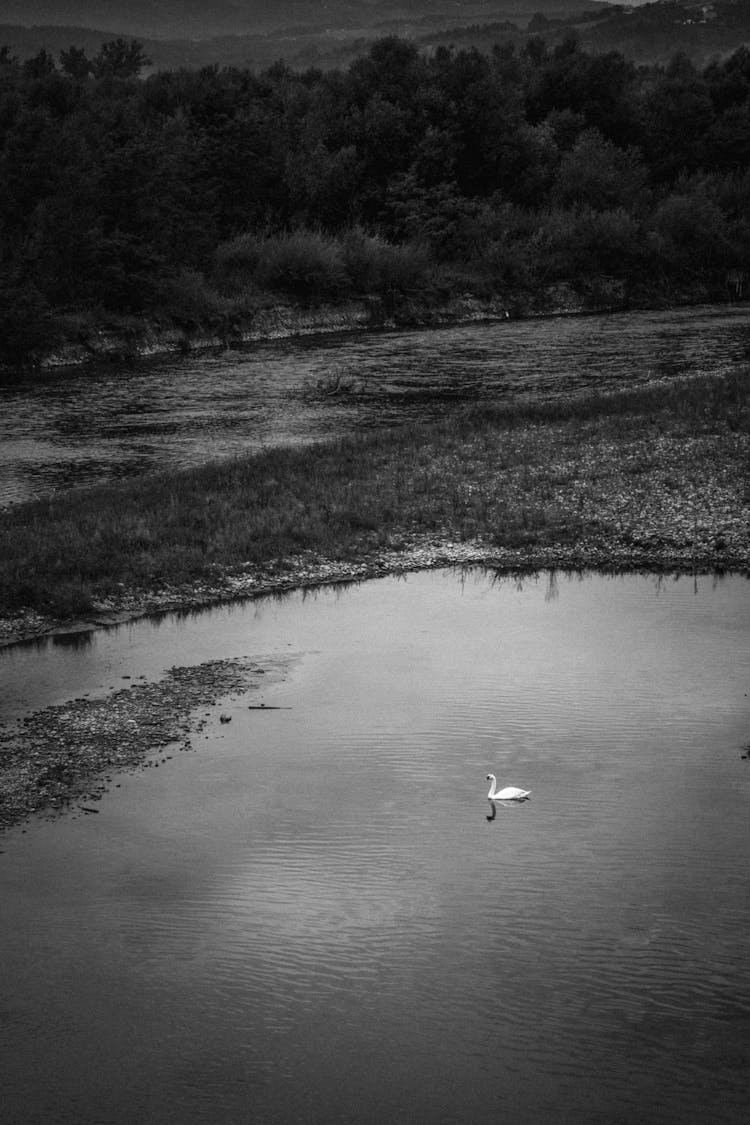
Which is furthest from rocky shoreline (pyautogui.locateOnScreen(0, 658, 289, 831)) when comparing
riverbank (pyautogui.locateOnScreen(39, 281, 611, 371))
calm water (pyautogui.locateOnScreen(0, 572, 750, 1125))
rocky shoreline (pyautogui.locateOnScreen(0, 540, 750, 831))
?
riverbank (pyautogui.locateOnScreen(39, 281, 611, 371))

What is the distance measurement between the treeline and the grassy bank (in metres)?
25.6

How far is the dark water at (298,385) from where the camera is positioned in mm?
35719

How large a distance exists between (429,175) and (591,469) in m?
54.6

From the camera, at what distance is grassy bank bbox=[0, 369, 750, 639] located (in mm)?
23266

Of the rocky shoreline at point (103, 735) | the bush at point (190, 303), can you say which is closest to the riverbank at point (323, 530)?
the rocky shoreline at point (103, 735)

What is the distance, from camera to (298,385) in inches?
1841

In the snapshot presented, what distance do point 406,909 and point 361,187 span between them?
7181cm

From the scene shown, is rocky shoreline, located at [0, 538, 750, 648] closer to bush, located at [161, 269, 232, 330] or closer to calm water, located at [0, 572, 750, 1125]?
calm water, located at [0, 572, 750, 1125]

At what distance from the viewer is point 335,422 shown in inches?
1545

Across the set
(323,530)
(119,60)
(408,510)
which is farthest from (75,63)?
(323,530)

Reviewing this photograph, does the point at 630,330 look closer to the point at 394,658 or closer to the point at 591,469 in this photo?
the point at 591,469

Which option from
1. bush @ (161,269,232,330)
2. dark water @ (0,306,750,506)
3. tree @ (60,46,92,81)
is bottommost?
dark water @ (0,306,750,506)

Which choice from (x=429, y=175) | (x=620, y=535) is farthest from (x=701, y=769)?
(x=429, y=175)

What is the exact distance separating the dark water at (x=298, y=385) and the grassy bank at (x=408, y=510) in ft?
14.2
